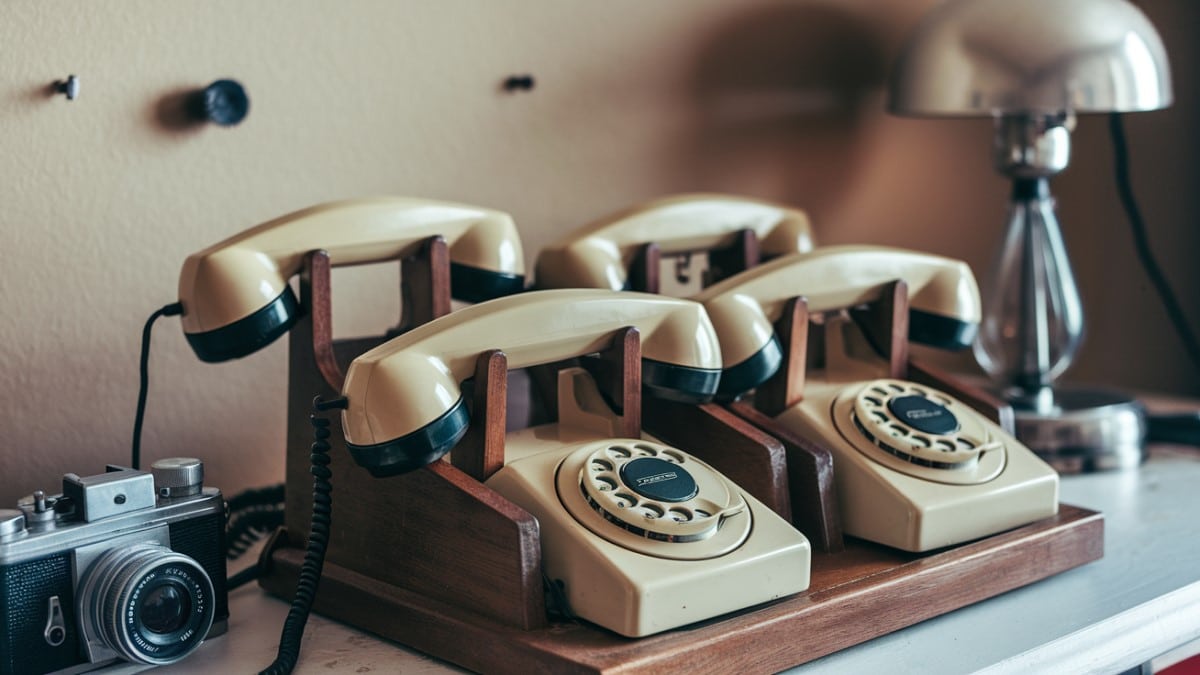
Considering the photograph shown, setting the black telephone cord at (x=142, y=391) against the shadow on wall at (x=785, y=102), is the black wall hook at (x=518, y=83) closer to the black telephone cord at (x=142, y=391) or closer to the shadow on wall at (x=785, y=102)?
the shadow on wall at (x=785, y=102)

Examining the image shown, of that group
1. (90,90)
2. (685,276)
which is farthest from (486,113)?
(90,90)

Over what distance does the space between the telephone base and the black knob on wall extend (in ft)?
1.36

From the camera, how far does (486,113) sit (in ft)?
4.48

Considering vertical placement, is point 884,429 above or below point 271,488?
above

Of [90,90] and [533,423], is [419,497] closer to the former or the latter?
[533,423]

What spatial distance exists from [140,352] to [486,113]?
0.45 metres

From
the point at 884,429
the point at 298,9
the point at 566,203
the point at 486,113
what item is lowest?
the point at 884,429

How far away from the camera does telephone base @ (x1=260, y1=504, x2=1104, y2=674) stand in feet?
2.65

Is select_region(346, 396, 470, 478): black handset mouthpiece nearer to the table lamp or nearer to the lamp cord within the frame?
the table lamp

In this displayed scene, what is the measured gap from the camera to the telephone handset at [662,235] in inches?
45.8

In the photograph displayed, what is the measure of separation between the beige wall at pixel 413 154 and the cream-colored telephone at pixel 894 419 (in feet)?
1.35

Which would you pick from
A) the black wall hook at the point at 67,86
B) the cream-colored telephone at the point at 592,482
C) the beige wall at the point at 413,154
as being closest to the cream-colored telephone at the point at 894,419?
the cream-colored telephone at the point at 592,482

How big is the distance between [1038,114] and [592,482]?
0.82m

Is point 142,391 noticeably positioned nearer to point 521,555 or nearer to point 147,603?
point 147,603
